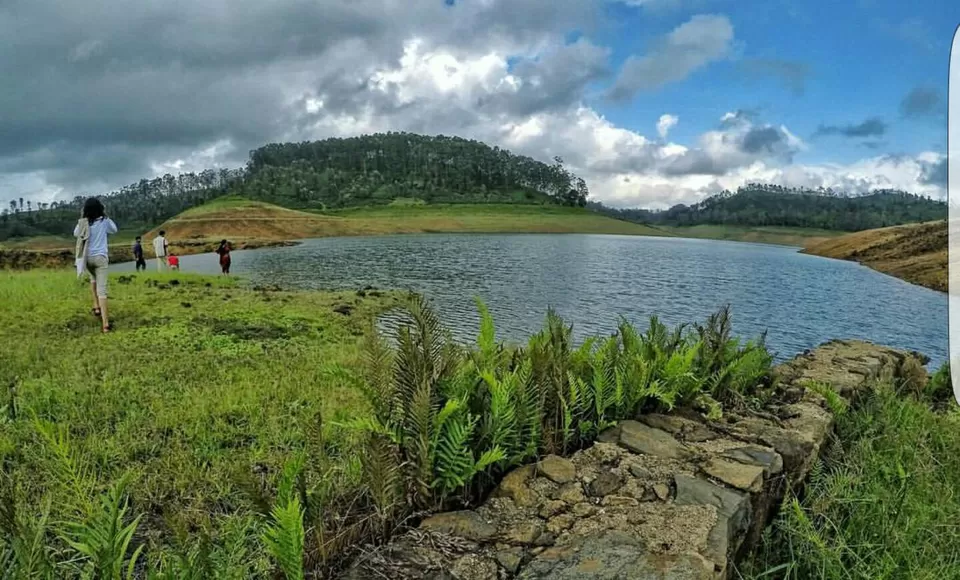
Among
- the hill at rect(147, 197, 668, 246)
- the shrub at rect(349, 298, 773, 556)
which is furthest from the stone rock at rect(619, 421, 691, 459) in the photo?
the hill at rect(147, 197, 668, 246)

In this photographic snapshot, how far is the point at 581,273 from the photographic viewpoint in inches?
1110

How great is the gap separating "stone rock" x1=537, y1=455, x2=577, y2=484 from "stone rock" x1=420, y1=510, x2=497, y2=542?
1.81 feet

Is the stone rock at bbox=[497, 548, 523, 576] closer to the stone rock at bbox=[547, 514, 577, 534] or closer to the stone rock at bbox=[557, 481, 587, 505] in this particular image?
the stone rock at bbox=[547, 514, 577, 534]

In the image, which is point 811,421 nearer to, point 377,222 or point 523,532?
point 523,532

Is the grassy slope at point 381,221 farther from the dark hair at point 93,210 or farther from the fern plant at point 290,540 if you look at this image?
the fern plant at point 290,540

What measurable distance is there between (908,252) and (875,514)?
125ft

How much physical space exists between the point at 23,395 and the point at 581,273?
24678 millimetres

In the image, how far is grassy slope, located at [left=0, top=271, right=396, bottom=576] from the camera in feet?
12.5

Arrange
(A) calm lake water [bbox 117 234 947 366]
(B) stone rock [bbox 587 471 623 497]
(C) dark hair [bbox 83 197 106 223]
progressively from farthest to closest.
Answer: (A) calm lake water [bbox 117 234 947 366]
(C) dark hair [bbox 83 197 106 223]
(B) stone rock [bbox 587 471 623 497]

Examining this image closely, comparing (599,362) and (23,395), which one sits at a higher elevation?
(599,362)

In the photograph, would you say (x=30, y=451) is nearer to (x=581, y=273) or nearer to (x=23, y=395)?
(x=23, y=395)

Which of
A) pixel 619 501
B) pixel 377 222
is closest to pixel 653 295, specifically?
pixel 619 501

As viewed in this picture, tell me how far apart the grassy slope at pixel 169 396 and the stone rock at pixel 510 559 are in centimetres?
111

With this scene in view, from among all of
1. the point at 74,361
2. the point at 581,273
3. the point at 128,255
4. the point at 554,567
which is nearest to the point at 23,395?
the point at 74,361
